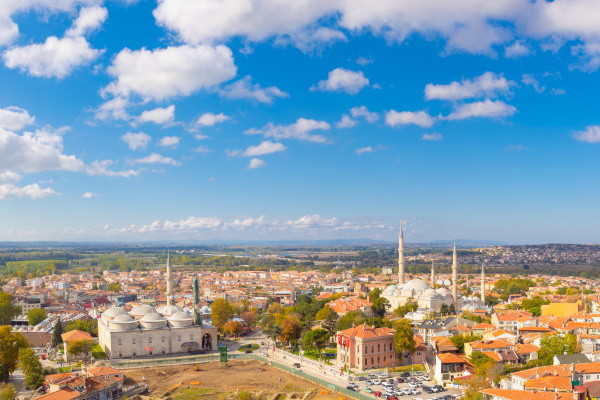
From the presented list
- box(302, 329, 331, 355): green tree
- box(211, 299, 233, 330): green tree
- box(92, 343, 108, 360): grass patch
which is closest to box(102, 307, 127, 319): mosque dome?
box(92, 343, 108, 360): grass patch

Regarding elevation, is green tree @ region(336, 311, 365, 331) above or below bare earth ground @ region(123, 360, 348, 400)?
above

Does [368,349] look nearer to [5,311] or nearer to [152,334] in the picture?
[152,334]

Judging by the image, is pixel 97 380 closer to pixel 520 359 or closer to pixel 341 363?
pixel 341 363

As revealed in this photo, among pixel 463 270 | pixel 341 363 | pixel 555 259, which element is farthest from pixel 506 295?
pixel 555 259

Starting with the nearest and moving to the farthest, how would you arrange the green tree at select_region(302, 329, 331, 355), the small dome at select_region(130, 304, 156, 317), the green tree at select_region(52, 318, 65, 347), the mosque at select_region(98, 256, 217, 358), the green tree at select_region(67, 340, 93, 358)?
the green tree at select_region(67, 340, 93, 358) < the green tree at select_region(302, 329, 331, 355) < the mosque at select_region(98, 256, 217, 358) < the green tree at select_region(52, 318, 65, 347) < the small dome at select_region(130, 304, 156, 317)

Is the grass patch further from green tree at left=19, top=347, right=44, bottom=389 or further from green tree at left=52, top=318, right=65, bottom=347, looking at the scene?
green tree at left=19, top=347, right=44, bottom=389

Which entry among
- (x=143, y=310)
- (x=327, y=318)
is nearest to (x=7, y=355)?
(x=143, y=310)

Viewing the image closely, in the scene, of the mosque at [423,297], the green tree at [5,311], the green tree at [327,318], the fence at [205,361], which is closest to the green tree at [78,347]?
the fence at [205,361]
